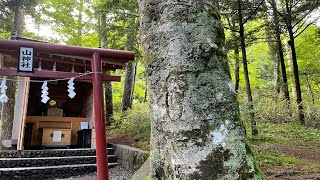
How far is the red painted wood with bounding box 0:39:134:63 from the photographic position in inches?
222

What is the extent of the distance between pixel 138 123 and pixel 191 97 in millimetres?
8570

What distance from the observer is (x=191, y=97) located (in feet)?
3.96

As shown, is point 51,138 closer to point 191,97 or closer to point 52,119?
point 52,119

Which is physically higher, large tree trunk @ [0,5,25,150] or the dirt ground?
large tree trunk @ [0,5,25,150]

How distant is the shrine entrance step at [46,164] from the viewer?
6520 millimetres

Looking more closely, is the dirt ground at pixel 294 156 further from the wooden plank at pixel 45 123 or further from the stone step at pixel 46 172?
the wooden plank at pixel 45 123

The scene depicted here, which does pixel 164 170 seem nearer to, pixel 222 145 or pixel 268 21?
pixel 222 145

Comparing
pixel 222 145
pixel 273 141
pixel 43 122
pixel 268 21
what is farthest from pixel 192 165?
A: pixel 268 21

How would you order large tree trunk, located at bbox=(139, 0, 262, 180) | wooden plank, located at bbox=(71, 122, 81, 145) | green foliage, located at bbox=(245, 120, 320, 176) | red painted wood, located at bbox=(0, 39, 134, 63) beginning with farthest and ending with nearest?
wooden plank, located at bbox=(71, 122, 81, 145) < red painted wood, located at bbox=(0, 39, 134, 63) < green foliage, located at bbox=(245, 120, 320, 176) < large tree trunk, located at bbox=(139, 0, 262, 180)

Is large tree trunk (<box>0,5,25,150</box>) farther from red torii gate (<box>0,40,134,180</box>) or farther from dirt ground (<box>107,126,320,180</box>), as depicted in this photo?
red torii gate (<box>0,40,134,180</box>)

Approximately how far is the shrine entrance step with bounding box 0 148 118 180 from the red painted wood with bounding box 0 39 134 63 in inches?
121

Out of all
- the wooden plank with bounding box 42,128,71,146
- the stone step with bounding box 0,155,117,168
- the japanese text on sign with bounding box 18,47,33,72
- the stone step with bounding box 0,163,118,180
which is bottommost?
the stone step with bounding box 0,163,118,180

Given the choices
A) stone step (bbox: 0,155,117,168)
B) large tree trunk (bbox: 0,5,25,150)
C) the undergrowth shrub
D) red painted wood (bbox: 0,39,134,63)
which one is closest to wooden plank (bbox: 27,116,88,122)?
large tree trunk (bbox: 0,5,25,150)

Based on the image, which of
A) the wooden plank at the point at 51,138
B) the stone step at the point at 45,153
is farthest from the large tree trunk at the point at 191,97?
the wooden plank at the point at 51,138
